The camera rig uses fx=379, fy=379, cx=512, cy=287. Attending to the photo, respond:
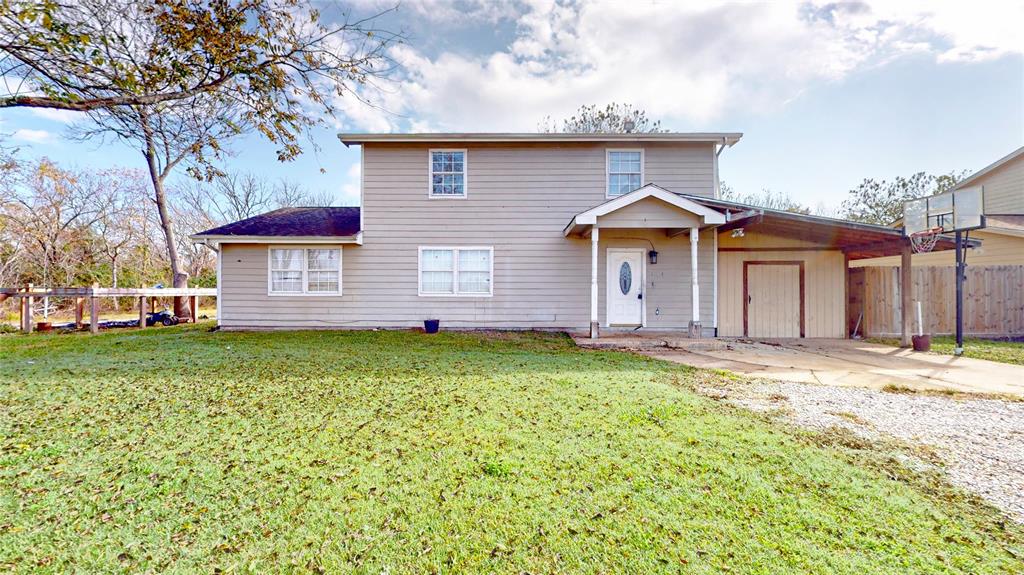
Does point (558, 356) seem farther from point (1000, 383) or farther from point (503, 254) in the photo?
point (1000, 383)

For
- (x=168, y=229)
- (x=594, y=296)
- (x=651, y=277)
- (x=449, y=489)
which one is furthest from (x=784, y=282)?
(x=168, y=229)

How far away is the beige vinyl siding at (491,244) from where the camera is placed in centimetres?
972

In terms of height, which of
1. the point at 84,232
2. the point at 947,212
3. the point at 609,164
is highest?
the point at 609,164

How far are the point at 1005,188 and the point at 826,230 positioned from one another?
41.7ft

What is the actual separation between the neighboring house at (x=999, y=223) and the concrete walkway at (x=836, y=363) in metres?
3.82

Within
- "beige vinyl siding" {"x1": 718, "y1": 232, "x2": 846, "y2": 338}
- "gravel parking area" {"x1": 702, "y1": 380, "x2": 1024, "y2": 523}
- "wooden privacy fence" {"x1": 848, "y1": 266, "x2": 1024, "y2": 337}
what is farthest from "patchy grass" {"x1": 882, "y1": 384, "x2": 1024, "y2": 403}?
"wooden privacy fence" {"x1": 848, "y1": 266, "x2": 1024, "y2": 337}

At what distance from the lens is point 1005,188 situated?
1398 cm

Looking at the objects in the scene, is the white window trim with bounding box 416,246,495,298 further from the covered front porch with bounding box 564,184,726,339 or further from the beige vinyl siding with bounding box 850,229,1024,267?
the beige vinyl siding with bounding box 850,229,1024,267

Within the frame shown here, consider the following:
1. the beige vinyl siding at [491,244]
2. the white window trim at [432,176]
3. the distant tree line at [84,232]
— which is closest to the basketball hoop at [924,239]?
the beige vinyl siding at [491,244]

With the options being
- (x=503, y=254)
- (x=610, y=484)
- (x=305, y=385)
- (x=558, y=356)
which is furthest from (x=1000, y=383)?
(x=305, y=385)

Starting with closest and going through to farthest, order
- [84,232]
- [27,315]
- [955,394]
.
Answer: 1. [955,394]
2. [27,315]
3. [84,232]

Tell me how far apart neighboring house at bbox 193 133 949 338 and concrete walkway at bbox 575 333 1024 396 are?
3.94 ft

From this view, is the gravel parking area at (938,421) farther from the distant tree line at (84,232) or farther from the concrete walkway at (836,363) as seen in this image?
the distant tree line at (84,232)

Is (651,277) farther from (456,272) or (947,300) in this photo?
(947,300)
